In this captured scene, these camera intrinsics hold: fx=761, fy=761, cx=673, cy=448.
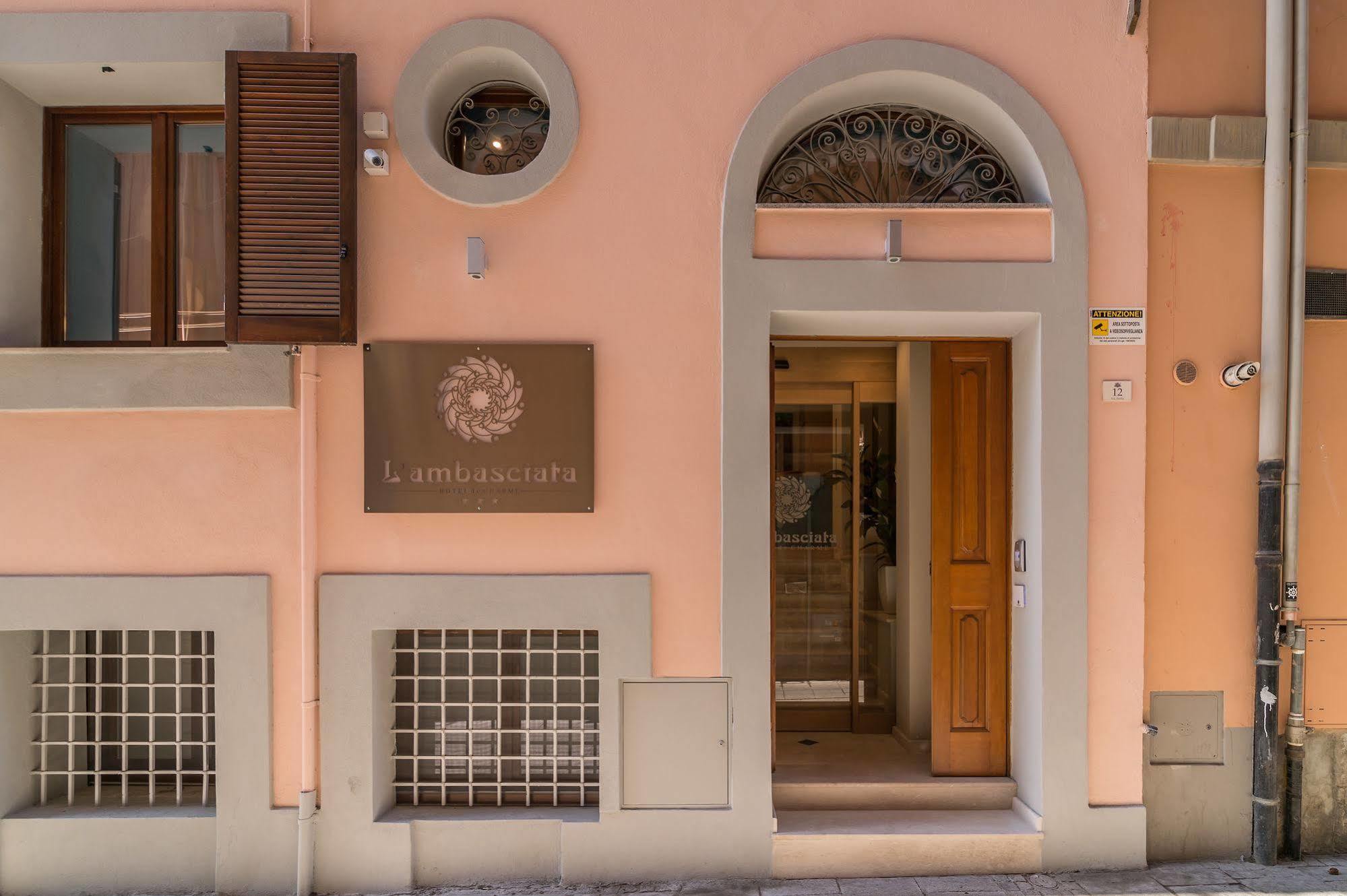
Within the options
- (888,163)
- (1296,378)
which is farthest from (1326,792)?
(888,163)

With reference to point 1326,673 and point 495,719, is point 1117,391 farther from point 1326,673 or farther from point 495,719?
point 495,719

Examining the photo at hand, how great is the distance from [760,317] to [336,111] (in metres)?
2.60

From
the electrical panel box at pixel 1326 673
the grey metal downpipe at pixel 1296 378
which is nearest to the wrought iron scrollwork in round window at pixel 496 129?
the grey metal downpipe at pixel 1296 378

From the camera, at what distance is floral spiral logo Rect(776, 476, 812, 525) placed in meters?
5.96

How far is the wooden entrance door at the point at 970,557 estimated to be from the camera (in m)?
4.88

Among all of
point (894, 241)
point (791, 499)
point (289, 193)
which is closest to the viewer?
point (289, 193)

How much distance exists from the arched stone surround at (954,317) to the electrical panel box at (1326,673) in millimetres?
1315

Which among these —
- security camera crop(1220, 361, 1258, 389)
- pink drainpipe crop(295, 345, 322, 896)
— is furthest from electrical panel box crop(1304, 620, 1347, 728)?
pink drainpipe crop(295, 345, 322, 896)

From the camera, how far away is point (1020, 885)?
13.8 ft

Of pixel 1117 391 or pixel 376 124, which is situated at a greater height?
pixel 376 124

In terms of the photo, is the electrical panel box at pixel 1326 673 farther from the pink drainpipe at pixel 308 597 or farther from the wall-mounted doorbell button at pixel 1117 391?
Result: the pink drainpipe at pixel 308 597

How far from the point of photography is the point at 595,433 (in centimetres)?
436

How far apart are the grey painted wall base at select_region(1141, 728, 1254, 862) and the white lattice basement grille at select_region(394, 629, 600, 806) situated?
330cm

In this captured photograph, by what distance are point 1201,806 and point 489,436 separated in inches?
185
